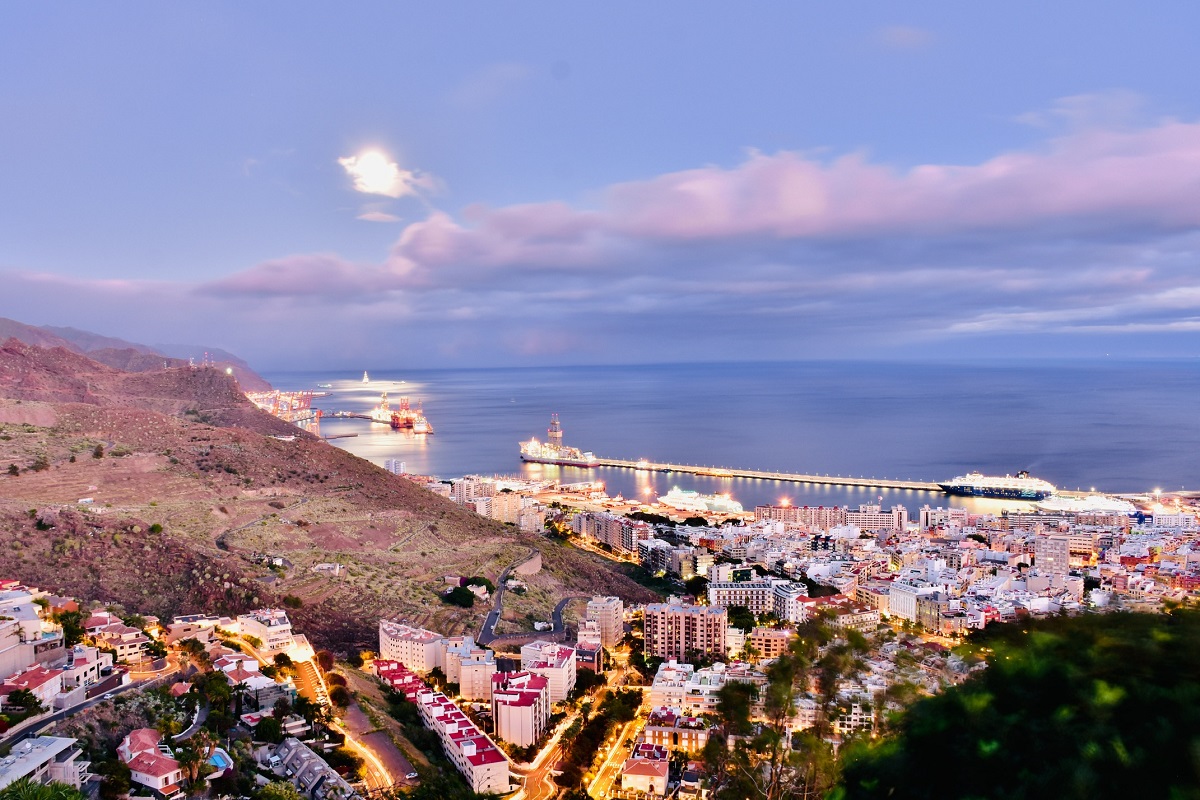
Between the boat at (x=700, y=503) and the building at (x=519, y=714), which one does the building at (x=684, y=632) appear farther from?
the boat at (x=700, y=503)

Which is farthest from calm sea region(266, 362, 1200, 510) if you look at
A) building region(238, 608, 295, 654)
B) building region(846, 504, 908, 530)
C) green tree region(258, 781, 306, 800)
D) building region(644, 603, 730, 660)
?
green tree region(258, 781, 306, 800)

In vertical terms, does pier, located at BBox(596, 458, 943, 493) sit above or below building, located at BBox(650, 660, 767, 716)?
below

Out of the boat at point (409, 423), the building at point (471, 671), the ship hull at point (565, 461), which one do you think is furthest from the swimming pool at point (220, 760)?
the boat at point (409, 423)

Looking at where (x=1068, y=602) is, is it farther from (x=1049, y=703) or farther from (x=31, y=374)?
(x=31, y=374)

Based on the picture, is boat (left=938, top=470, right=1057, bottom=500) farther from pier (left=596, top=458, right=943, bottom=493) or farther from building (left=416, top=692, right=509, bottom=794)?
building (left=416, top=692, right=509, bottom=794)

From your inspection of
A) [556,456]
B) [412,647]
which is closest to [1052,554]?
[412,647]

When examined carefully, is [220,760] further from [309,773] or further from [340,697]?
[340,697]
